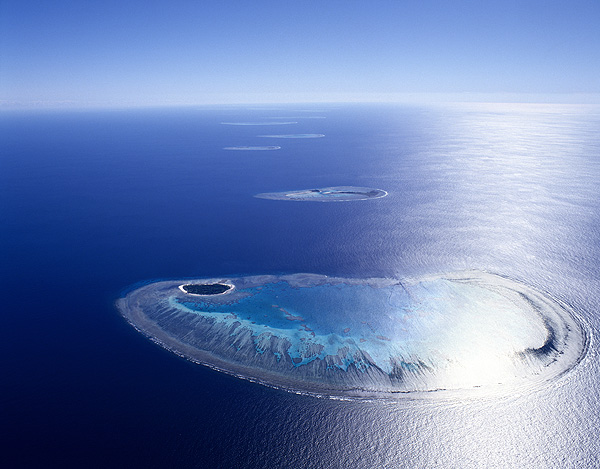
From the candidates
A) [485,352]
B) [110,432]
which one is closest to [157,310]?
[110,432]

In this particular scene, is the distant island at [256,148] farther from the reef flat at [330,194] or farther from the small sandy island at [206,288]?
the small sandy island at [206,288]

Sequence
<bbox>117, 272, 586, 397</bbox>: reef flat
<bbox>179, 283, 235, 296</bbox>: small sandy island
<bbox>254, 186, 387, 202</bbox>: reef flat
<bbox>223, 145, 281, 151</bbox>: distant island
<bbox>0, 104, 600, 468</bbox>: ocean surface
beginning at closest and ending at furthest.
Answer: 1. <bbox>0, 104, 600, 468</bbox>: ocean surface
2. <bbox>117, 272, 586, 397</bbox>: reef flat
3. <bbox>179, 283, 235, 296</bbox>: small sandy island
4. <bbox>254, 186, 387, 202</bbox>: reef flat
5. <bbox>223, 145, 281, 151</bbox>: distant island

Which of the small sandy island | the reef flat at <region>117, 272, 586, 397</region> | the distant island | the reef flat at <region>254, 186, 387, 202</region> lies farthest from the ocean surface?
the distant island

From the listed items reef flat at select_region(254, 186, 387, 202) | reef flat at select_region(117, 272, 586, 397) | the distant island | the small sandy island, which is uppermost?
the distant island

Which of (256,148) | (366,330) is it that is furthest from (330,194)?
(256,148)

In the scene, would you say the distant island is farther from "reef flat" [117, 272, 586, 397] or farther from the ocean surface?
"reef flat" [117, 272, 586, 397]

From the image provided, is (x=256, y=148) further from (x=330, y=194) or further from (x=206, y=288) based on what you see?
(x=206, y=288)
